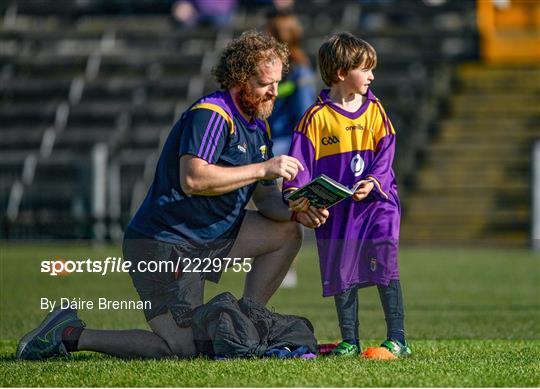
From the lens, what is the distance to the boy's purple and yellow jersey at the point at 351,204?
697cm

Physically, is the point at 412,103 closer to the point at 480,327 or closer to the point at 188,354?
the point at 480,327

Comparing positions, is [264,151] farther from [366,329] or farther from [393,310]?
[366,329]

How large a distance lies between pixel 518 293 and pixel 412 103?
8.40m

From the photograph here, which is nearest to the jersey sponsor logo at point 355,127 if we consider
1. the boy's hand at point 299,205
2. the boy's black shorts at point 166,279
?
the boy's hand at point 299,205

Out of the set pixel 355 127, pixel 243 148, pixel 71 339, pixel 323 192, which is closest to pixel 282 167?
pixel 323 192

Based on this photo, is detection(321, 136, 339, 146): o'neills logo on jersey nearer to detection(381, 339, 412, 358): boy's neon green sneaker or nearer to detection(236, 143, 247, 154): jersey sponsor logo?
detection(236, 143, 247, 154): jersey sponsor logo

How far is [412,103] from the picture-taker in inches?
772

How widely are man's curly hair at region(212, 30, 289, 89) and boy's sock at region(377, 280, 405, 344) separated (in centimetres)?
125

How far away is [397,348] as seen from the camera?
6.82 metres

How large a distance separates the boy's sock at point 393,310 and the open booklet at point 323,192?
0.63 metres

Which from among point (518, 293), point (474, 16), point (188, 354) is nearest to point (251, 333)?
point (188, 354)

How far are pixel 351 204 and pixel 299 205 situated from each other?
1.30 feet

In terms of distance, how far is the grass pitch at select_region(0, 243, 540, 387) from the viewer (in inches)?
229

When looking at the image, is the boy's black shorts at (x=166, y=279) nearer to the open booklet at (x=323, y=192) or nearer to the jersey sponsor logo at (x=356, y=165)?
the open booklet at (x=323, y=192)
